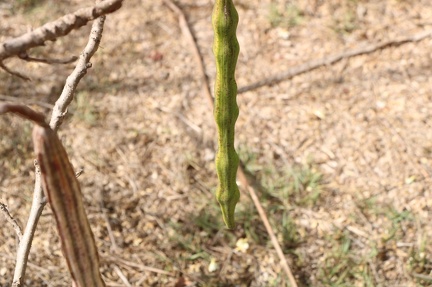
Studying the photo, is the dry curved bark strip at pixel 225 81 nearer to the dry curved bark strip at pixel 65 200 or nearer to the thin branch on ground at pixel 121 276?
the dry curved bark strip at pixel 65 200

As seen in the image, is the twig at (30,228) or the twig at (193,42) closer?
the twig at (30,228)

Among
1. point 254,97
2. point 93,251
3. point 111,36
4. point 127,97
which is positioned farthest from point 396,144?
point 93,251

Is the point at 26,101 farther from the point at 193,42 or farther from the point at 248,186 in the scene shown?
the point at 248,186

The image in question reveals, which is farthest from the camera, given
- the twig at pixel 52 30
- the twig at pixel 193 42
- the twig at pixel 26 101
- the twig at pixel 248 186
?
the twig at pixel 193 42

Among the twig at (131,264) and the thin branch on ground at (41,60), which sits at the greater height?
the thin branch on ground at (41,60)

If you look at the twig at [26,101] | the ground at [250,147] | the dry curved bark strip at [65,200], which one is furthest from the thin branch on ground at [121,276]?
the dry curved bark strip at [65,200]

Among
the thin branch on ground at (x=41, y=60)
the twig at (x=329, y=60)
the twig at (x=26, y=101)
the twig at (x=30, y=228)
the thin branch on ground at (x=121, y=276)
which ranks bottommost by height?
the thin branch on ground at (x=121, y=276)
